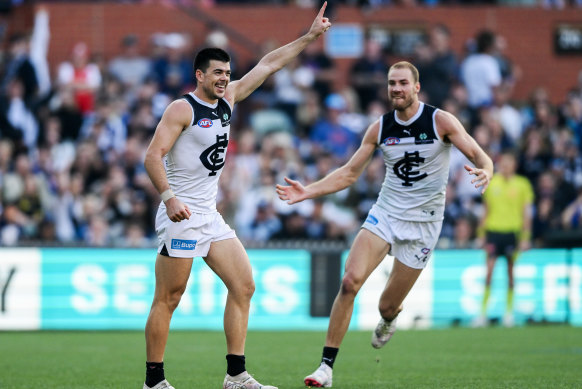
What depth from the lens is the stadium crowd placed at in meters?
18.5

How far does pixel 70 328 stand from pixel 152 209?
2.88 metres

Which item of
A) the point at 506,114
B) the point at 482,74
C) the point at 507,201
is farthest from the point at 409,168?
the point at 482,74

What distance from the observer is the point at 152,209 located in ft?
61.4

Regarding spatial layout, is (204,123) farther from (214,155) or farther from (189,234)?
(189,234)

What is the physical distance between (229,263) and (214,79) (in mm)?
1531

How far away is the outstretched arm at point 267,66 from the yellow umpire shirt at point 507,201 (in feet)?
28.3

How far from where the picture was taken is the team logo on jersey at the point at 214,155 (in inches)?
343

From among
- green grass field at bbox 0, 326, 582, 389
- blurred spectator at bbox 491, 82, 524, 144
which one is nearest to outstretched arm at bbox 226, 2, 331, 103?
green grass field at bbox 0, 326, 582, 389

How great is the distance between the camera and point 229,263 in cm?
876

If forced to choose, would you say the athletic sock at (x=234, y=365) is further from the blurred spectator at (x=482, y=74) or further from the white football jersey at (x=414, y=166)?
the blurred spectator at (x=482, y=74)

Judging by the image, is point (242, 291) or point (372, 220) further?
point (372, 220)

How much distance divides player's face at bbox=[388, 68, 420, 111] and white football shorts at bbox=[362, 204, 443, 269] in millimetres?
1095

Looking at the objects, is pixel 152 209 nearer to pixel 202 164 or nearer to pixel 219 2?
pixel 219 2

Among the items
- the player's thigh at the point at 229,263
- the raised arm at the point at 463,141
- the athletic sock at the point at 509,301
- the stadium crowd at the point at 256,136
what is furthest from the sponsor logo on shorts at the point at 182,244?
the athletic sock at the point at 509,301
